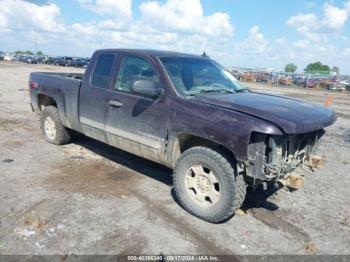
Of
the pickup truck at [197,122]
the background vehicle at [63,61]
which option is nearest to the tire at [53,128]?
the pickup truck at [197,122]

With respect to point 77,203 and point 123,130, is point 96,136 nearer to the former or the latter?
point 123,130

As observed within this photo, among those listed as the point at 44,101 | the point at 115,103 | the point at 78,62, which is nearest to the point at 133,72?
the point at 115,103

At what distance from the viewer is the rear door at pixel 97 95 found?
17.5 feet

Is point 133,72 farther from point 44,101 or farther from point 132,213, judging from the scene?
point 44,101

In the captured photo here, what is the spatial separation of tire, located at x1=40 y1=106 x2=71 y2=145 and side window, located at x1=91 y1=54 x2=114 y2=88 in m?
1.43

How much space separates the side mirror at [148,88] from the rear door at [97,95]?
804 millimetres

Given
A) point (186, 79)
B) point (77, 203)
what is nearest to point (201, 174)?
point (186, 79)

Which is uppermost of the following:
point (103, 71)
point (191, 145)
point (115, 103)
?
point (103, 71)

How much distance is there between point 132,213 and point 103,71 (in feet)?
7.81

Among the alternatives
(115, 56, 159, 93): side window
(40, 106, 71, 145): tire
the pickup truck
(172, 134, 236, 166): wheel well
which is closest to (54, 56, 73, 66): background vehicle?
(40, 106, 71, 145): tire

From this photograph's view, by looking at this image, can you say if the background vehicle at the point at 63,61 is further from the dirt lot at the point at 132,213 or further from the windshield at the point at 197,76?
the windshield at the point at 197,76

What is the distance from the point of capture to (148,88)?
177 inches

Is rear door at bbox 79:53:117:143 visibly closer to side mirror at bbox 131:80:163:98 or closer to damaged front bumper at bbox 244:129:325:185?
side mirror at bbox 131:80:163:98

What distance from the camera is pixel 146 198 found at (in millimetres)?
4730
